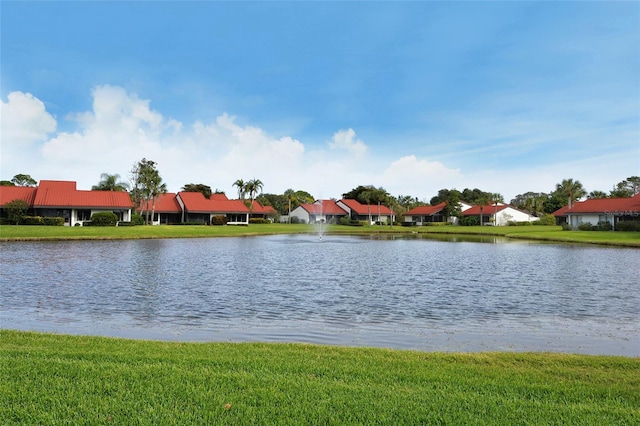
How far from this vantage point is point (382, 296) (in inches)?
602

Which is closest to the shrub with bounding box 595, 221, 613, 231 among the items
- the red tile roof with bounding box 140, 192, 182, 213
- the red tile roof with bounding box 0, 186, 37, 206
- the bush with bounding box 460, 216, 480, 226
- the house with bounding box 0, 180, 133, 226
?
the bush with bounding box 460, 216, 480, 226

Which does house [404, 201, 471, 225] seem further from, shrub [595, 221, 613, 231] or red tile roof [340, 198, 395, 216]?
shrub [595, 221, 613, 231]

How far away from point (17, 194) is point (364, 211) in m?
63.3

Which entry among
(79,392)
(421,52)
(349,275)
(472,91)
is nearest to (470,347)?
(79,392)

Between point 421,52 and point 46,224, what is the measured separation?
46003 mm

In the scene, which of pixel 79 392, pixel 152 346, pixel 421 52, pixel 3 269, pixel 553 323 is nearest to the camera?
pixel 79 392

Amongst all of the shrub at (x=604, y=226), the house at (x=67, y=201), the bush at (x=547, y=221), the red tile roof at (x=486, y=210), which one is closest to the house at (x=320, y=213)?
the red tile roof at (x=486, y=210)

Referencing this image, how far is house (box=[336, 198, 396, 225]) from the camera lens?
318 ft

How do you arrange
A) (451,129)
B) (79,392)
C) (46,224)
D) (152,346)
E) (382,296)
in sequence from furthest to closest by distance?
(46,224) → (451,129) → (382,296) → (152,346) → (79,392)

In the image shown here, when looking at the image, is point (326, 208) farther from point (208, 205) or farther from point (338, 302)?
point (338, 302)

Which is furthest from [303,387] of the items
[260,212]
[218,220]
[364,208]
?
[364,208]

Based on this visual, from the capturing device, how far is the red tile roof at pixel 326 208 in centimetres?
9281

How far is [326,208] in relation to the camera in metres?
95.9

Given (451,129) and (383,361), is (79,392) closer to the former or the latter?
(383,361)
